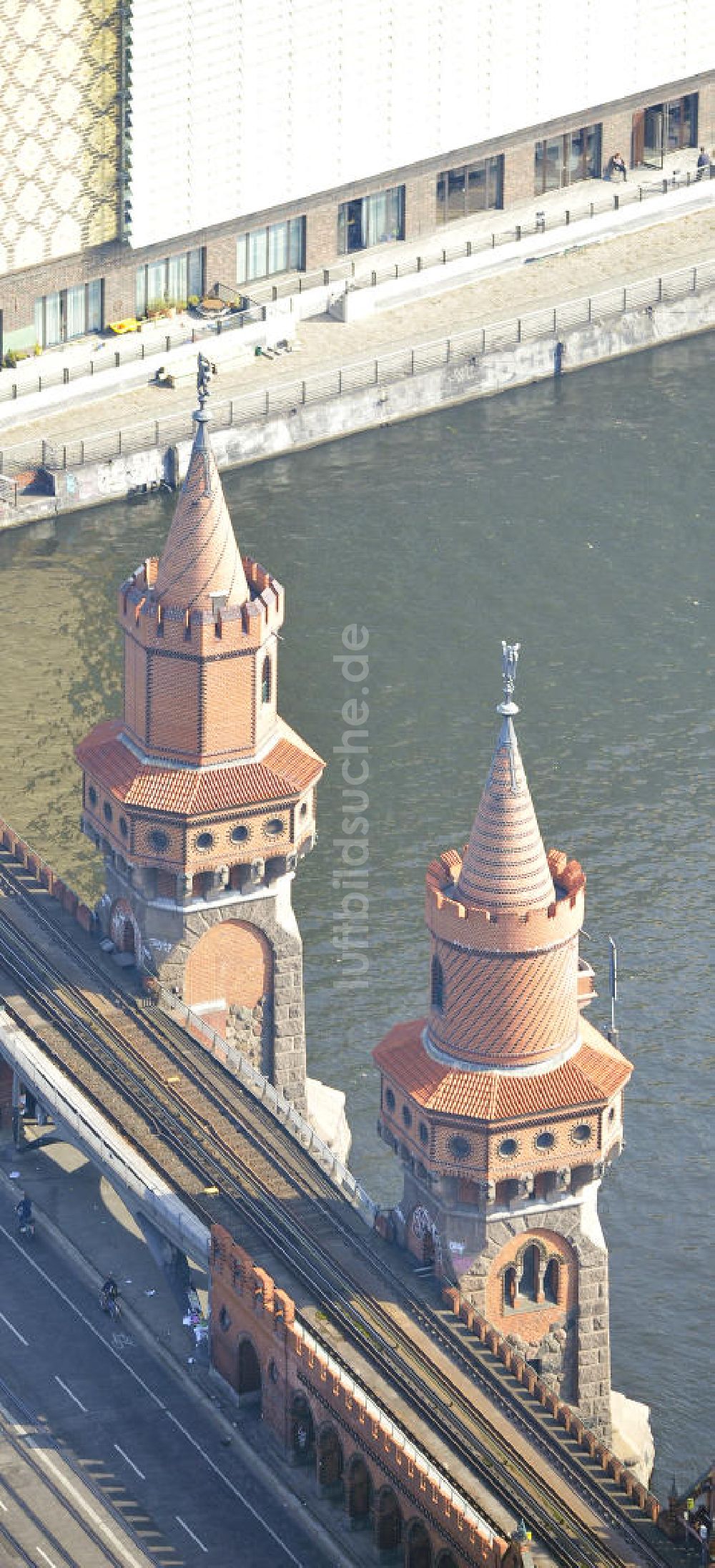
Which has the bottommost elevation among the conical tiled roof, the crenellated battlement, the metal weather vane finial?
the crenellated battlement

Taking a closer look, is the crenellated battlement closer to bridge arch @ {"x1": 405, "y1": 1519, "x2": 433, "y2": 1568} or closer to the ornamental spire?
the ornamental spire

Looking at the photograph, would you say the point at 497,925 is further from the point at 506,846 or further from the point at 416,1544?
the point at 416,1544

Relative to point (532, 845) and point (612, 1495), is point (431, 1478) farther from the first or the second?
point (532, 845)

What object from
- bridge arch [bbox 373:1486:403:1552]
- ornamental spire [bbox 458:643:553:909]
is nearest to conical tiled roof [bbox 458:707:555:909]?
ornamental spire [bbox 458:643:553:909]

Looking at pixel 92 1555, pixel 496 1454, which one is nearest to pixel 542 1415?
pixel 496 1454

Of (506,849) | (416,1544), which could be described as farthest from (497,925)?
(416,1544)

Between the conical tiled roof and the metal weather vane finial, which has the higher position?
the metal weather vane finial
